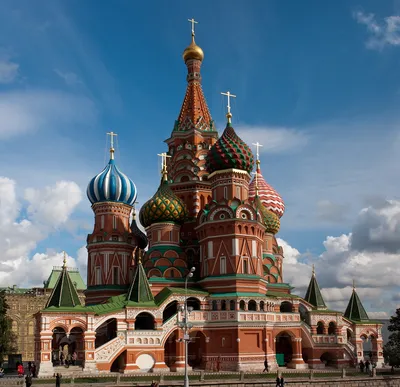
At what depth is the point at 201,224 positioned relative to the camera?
136 ft

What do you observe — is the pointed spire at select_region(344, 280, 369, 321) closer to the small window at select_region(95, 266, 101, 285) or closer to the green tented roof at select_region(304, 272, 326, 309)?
the green tented roof at select_region(304, 272, 326, 309)

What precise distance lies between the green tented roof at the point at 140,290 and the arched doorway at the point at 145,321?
1.07m

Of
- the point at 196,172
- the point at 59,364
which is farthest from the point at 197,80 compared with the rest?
the point at 59,364

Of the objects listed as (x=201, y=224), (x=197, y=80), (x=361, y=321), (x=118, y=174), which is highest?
(x=197, y=80)

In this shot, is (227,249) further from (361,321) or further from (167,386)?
(361,321)

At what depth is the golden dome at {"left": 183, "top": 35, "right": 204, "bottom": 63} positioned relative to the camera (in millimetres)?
51625

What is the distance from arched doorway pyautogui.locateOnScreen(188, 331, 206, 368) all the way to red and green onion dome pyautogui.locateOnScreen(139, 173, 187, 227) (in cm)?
928

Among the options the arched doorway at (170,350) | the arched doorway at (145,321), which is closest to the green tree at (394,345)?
the arched doorway at (170,350)

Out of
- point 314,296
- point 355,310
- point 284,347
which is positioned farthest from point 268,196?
point 284,347

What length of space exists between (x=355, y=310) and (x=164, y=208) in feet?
62.6

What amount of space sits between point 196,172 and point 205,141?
349 cm

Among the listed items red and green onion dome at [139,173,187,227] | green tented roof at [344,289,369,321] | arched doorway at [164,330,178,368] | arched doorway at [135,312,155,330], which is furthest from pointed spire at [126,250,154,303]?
green tented roof at [344,289,369,321]

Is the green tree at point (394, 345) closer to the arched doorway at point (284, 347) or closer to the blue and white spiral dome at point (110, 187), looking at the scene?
the arched doorway at point (284, 347)

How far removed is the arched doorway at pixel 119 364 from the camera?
35925 millimetres
